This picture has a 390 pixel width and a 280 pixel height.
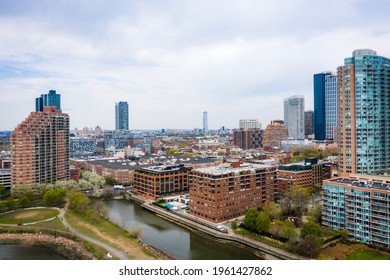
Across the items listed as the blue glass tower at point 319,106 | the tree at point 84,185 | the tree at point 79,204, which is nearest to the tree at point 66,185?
the tree at point 84,185

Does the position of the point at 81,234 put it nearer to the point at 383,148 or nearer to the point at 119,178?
the point at 119,178

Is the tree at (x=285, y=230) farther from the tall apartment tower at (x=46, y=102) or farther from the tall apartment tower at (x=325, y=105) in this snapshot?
the tall apartment tower at (x=325, y=105)

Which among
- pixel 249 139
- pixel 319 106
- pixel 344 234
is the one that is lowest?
pixel 344 234

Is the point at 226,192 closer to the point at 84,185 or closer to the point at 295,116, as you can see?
the point at 84,185

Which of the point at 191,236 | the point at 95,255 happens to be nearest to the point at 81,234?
the point at 95,255

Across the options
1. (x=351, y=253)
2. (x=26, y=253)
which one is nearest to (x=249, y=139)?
(x=351, y=253)

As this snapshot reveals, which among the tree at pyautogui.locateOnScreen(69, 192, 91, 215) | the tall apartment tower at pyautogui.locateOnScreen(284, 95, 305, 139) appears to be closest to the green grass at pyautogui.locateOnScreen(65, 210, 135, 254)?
the tree at pyautogui.locateOnScreen(69, 192, 91, 215)

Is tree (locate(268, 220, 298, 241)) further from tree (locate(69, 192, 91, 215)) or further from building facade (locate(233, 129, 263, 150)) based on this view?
building facade (locate(233, 129, 263, 150))
